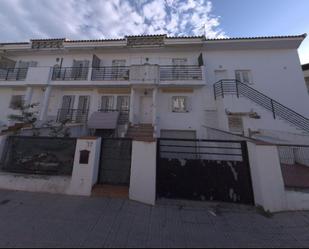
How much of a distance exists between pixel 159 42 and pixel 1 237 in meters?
13.4

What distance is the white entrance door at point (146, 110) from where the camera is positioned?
11.8 m

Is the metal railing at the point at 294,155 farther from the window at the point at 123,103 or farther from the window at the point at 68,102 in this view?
the window at the point at 68,102

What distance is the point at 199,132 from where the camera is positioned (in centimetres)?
1089

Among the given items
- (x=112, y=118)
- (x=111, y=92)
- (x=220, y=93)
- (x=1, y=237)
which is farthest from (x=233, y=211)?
(x=111, y=92)

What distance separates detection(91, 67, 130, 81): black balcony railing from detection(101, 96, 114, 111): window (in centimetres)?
151

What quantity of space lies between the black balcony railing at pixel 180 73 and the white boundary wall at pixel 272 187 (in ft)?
26.4

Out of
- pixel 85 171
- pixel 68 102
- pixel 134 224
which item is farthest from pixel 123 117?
pixel 134 224

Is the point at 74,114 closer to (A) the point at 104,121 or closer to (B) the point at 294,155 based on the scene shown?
(A) the point at 104,121

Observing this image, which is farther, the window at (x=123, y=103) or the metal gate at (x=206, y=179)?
the window at (x=123, y=103)

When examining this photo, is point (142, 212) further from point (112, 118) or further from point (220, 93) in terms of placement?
point (220, 93)

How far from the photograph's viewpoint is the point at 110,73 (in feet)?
40.7

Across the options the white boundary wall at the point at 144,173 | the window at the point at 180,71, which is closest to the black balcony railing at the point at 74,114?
the window at the point at 180,71

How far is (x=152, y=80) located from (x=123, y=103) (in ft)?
10.3

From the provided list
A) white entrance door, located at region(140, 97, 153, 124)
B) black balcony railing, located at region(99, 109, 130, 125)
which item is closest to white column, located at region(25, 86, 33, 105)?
black balcony railing, located at region(99, 109, 130, 125)
